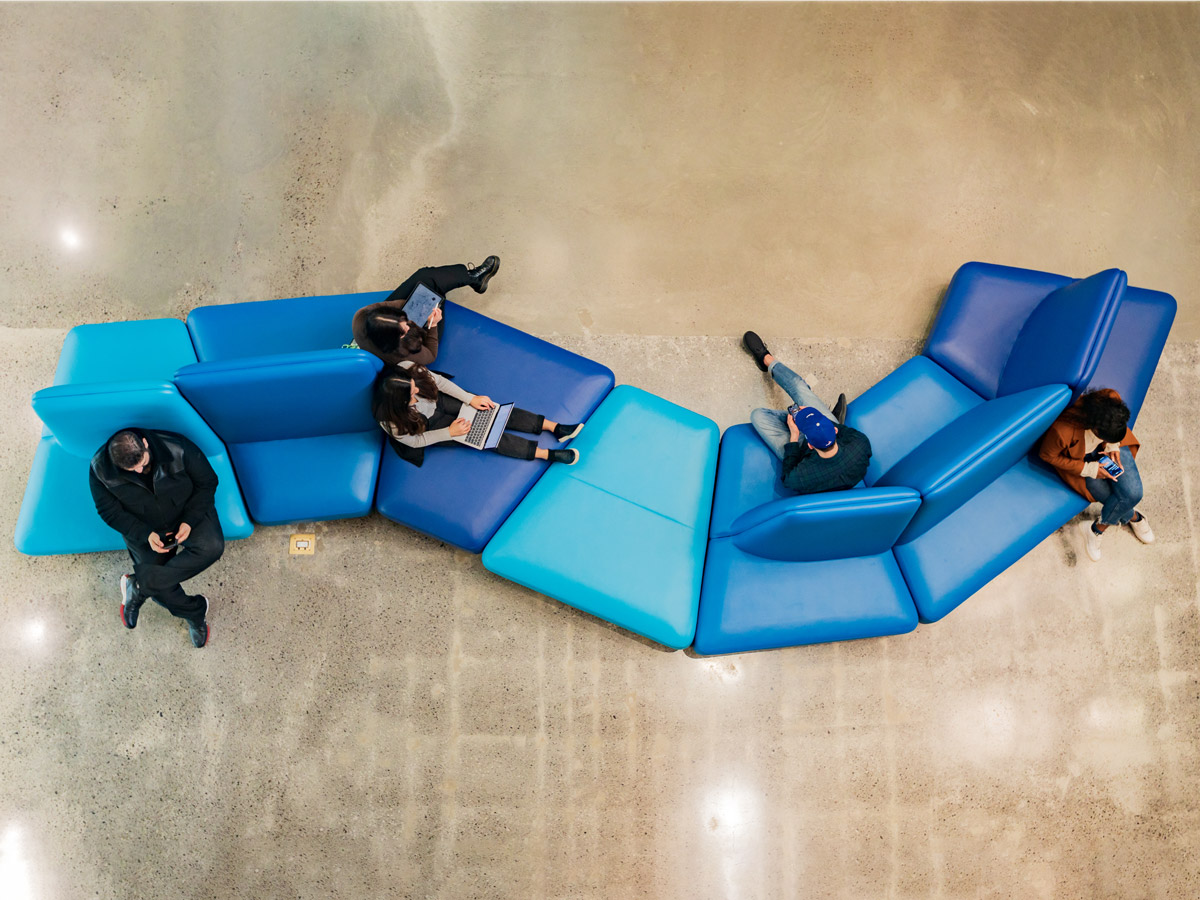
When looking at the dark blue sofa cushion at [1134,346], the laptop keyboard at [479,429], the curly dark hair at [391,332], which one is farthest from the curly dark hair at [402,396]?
the dark blue sofa cushion at [1134,346]

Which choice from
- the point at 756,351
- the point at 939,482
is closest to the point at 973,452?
the point at 939,482

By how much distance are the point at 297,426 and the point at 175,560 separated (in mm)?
765

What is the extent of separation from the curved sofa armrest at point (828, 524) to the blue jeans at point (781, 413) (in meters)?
0.46

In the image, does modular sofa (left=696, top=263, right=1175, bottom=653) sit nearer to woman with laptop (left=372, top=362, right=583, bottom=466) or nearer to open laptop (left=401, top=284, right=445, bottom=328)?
woman with laptop (left=372, top=362, right=583, bottom=466)

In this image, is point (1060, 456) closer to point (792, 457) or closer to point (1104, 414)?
point (1104, 414)

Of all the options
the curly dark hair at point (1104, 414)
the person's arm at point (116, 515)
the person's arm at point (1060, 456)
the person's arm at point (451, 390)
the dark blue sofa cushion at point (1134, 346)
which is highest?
the dark blue sofa cushion at point (1134, 346)

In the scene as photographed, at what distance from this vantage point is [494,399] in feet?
12.0

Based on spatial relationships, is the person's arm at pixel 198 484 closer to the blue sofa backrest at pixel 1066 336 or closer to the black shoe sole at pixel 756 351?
the black shoe sole at pixel 756 351

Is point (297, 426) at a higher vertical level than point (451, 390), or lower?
lower

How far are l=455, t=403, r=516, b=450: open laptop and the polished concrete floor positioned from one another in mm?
682

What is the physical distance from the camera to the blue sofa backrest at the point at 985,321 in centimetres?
387

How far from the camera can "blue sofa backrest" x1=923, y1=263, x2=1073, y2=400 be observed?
3.87m

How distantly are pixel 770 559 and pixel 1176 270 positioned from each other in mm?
3142

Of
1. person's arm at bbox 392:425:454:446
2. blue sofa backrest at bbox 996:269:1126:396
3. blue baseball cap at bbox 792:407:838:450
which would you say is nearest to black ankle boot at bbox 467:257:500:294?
person's arm at bbox 392:425:454:446
